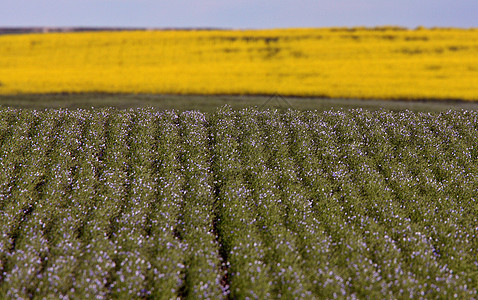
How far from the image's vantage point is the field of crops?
8602 millimetres

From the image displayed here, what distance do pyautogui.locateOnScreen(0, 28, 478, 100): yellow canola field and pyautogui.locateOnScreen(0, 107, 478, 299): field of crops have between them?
703 centimetres

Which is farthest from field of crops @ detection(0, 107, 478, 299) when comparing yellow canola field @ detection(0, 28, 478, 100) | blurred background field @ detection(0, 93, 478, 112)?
yellow canola field @ detection(0, 28, 478, 100)

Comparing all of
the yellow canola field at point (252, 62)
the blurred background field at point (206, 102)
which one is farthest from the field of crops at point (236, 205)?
the yellow canola field at point (252, 62)

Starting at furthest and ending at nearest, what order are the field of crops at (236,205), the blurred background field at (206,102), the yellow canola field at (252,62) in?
the yellow canola field at (252,62)
the blurred background field at (206,102)
the field of crops at (236,205)

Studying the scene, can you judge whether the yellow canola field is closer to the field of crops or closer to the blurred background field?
the blurred background field

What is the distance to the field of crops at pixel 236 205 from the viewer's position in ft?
28.2

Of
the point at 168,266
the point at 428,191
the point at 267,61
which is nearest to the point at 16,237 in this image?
the point at 168,266

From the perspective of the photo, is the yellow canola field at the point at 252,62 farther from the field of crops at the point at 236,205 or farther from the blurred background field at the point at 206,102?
the field of crops at the point at 236,205

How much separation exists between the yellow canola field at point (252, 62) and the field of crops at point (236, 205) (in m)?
7.03

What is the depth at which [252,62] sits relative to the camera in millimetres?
29906

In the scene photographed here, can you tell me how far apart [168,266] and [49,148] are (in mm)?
8064

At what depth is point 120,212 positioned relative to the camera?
10.9 metres

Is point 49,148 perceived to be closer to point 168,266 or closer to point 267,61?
point 168,266

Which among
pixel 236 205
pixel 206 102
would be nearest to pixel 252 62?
pixel 206 102
